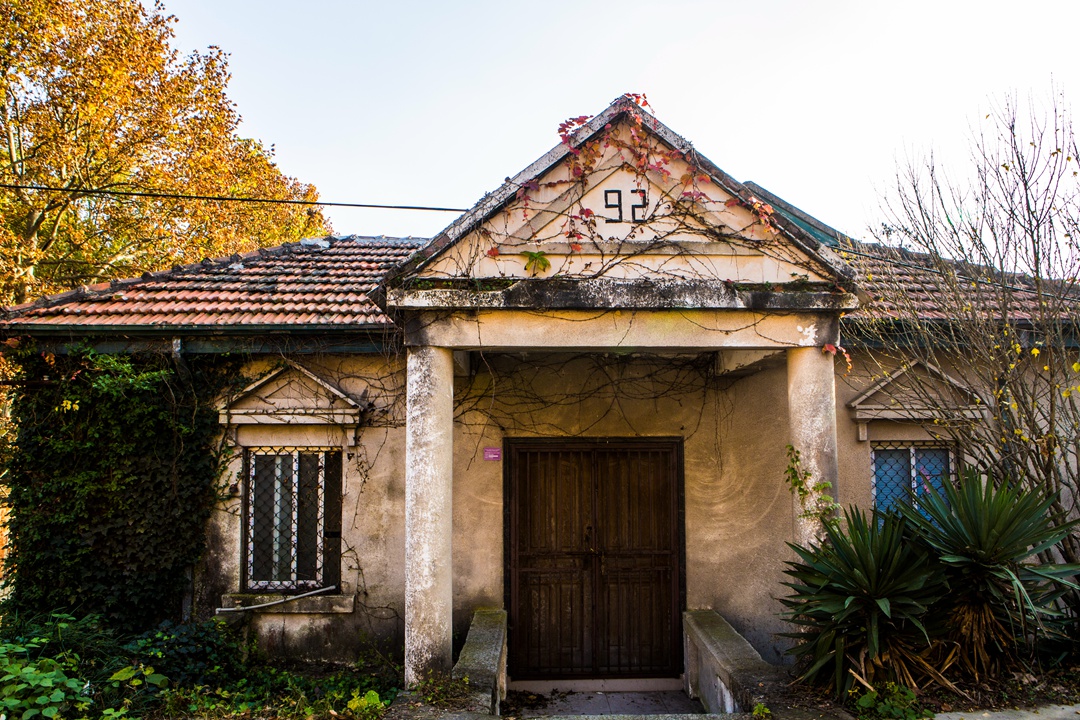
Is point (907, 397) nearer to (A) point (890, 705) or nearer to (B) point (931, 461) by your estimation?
(B) point (931, 461)

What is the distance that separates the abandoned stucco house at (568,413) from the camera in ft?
18.9

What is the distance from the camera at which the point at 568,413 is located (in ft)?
25.5

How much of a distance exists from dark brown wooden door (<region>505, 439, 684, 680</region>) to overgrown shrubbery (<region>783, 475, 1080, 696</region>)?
2.64 meters

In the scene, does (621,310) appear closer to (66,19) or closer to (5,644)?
(5,644)

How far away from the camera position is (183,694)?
5.39 metres

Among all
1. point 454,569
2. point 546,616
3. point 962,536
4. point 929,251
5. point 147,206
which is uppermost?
point 147,206

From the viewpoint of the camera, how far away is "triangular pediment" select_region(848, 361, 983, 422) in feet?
23.1

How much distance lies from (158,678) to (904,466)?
761cm

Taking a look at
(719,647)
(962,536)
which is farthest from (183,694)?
(962,536)

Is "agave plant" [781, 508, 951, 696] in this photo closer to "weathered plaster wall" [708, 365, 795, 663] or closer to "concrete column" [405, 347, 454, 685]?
"weathered plaster wall" [708, 365, 795, 663]

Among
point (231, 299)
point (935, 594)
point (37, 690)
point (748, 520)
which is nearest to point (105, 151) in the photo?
point (231, 299)

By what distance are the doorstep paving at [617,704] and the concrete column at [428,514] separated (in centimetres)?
184

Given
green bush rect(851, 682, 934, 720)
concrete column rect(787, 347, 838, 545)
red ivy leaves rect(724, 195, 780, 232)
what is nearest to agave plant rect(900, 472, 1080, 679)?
green bush rect(851, 682, 934, 720)

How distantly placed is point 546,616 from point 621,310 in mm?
3909
